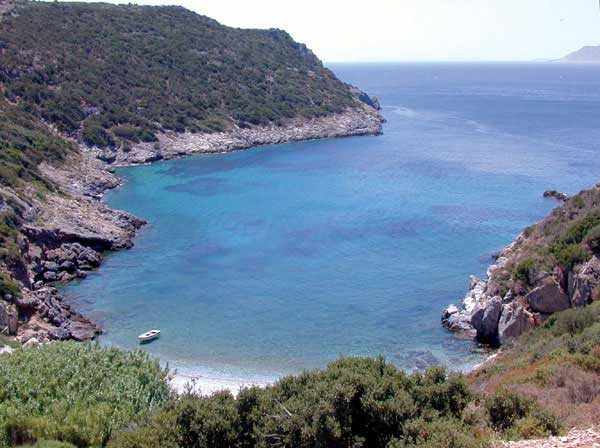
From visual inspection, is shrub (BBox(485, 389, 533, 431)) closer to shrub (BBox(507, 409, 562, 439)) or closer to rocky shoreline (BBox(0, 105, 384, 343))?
shrub (BBox(507, 409, 562, 439))

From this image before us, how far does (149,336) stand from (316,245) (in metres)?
17.7

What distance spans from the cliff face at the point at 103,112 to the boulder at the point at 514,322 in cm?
1971

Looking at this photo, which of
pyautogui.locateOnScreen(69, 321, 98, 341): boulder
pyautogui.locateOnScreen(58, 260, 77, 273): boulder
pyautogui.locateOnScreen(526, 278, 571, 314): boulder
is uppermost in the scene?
pyautogui.locateOnScreen(526, 278, 571, 314): boulder

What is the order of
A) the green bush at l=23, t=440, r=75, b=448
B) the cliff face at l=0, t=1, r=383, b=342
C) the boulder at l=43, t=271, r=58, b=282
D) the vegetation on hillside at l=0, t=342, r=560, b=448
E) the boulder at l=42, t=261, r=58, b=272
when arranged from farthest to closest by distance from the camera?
the cliff face at l=0, t=1, r=383, b=342 → the boulder at l=42, t=261, r=58, b=272 → the boulder at l=43, t=271, r=58, b=282 → the green bush at l=23, t=440, r=75, b=448 → the vegetation on hillside at l=0, t=342, r=560, b=448

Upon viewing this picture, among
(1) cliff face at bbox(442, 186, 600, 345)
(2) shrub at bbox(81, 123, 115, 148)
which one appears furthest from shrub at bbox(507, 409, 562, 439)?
(2) shrub at bbox(81, 123, 115, 148)

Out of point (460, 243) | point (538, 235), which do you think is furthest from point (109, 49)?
point (538, 235)

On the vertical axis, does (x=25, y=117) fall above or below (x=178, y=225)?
above

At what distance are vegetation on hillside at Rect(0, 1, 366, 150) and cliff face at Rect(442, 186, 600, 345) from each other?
51.7m

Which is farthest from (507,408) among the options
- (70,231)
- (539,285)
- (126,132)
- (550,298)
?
(126,132)

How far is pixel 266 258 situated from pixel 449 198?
2282 cm

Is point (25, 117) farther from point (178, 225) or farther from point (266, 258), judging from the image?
point (266, 258)

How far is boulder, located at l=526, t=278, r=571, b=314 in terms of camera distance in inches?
1110

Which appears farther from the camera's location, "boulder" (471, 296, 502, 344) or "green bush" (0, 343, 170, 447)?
"boulder" (471, 296, 502, 344)

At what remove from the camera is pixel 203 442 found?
43.5ft
